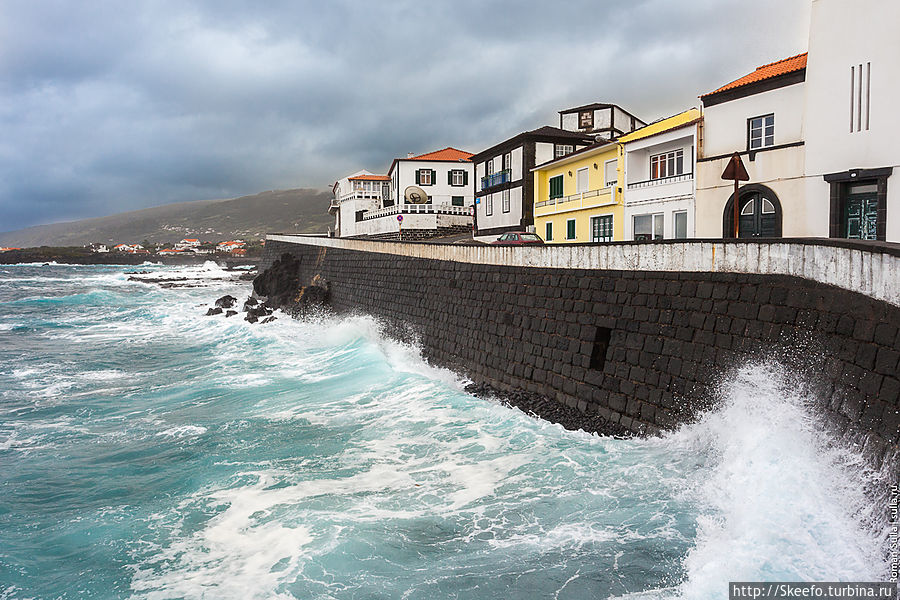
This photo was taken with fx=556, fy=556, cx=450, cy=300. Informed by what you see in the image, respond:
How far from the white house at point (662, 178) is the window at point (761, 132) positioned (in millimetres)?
1817

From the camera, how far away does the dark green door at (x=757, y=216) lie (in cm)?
1582

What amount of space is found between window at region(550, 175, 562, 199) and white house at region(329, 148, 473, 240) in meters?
9.97

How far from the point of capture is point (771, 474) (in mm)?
5996

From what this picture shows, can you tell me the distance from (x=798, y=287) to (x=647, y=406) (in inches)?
108

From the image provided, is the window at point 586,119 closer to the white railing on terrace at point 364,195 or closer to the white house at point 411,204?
the white house at point 411,204

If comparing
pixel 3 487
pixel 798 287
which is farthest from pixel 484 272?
pixel 3 487

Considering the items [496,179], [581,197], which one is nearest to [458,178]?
[496,179]

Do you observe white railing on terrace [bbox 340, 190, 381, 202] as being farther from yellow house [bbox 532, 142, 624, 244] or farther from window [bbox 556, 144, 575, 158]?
yellow house [bbox 532, 142, 624, 244]

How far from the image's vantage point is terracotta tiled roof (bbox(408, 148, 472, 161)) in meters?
46.5

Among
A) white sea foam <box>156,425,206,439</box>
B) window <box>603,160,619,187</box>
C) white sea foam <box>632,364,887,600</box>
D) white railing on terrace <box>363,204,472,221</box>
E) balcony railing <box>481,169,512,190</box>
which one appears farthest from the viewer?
white railing on terrace <box>363,204,472,221</box>

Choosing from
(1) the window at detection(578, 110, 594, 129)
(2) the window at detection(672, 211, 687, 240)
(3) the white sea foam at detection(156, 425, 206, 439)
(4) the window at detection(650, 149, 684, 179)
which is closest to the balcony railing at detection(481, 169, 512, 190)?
(1) the window at detection(578, 110, 594, 129)

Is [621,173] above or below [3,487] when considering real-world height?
above

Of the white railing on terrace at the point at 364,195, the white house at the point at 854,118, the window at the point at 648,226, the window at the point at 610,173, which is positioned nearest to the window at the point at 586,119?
the window at the point at 610,173

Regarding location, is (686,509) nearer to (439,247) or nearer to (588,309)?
(588,309)
